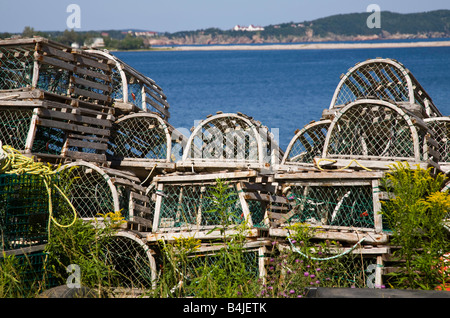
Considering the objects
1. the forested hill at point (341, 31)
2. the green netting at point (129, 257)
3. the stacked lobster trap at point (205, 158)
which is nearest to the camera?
the stacked lobster trap at point (205, 158)

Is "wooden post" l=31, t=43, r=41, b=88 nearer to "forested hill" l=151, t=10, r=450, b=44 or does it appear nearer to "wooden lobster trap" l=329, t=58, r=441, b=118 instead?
"wooden lobster trap" l=329, t=58, r=441, b=118

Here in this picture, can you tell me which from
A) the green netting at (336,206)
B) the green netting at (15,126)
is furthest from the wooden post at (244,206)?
the green netting at (15,126)

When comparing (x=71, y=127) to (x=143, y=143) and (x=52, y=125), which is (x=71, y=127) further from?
(x=143, y=143)

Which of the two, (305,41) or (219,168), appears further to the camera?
(305,41)

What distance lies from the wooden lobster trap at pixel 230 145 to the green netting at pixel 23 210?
2056 mm

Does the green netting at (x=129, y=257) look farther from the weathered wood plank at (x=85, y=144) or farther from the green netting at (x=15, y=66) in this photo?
the green netting at (x=15, y=66)

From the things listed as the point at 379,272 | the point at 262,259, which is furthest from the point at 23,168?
the point at 379,272

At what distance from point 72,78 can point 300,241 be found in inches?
138

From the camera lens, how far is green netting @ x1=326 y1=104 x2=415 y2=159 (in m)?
6.53

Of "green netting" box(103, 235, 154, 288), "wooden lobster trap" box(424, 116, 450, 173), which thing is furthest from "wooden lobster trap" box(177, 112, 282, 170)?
"wooden lobster trap" box(424, 116, 450, 173)

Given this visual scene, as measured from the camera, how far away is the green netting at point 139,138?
7648mm
